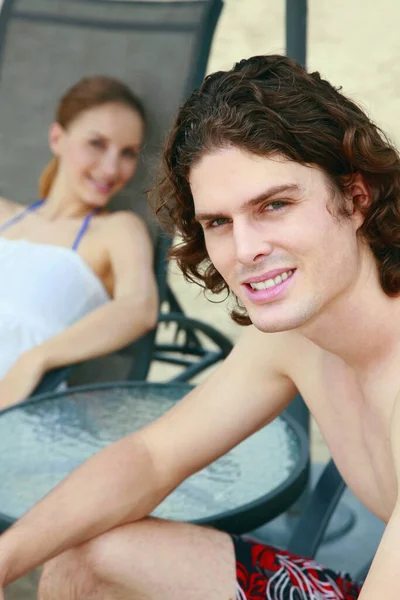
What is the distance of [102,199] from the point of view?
10.9 feet

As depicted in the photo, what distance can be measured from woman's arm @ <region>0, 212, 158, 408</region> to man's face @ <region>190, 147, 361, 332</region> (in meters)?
1.34

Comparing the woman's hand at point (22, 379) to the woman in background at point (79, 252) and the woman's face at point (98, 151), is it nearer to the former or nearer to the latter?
the woman in background at point (79, 252)

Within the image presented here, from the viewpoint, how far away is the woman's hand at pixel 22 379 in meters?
2.64

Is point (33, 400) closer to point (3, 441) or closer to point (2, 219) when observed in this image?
point (3, 441)

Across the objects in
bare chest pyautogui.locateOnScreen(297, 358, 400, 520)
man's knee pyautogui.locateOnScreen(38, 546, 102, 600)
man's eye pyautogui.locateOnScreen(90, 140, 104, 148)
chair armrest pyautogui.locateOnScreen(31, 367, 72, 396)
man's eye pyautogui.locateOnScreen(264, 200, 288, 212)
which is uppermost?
man's eye pyautogui.locateOnScreen(90, 140, 104, 148)

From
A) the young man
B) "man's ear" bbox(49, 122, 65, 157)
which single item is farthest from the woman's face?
the young man

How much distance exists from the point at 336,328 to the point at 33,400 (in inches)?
46.5

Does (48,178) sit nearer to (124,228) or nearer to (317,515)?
(124,228)

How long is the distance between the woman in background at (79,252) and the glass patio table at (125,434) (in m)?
0.32

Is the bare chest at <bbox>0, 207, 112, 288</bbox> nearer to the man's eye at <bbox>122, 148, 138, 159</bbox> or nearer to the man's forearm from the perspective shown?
the man's eye at <bbox>122, 148, 138, 159</bbox>

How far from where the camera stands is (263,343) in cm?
172

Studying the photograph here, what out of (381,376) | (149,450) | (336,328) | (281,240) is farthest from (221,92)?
(149,450)

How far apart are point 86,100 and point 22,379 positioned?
1.18 m

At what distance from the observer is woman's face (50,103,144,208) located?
3291 millimetres
